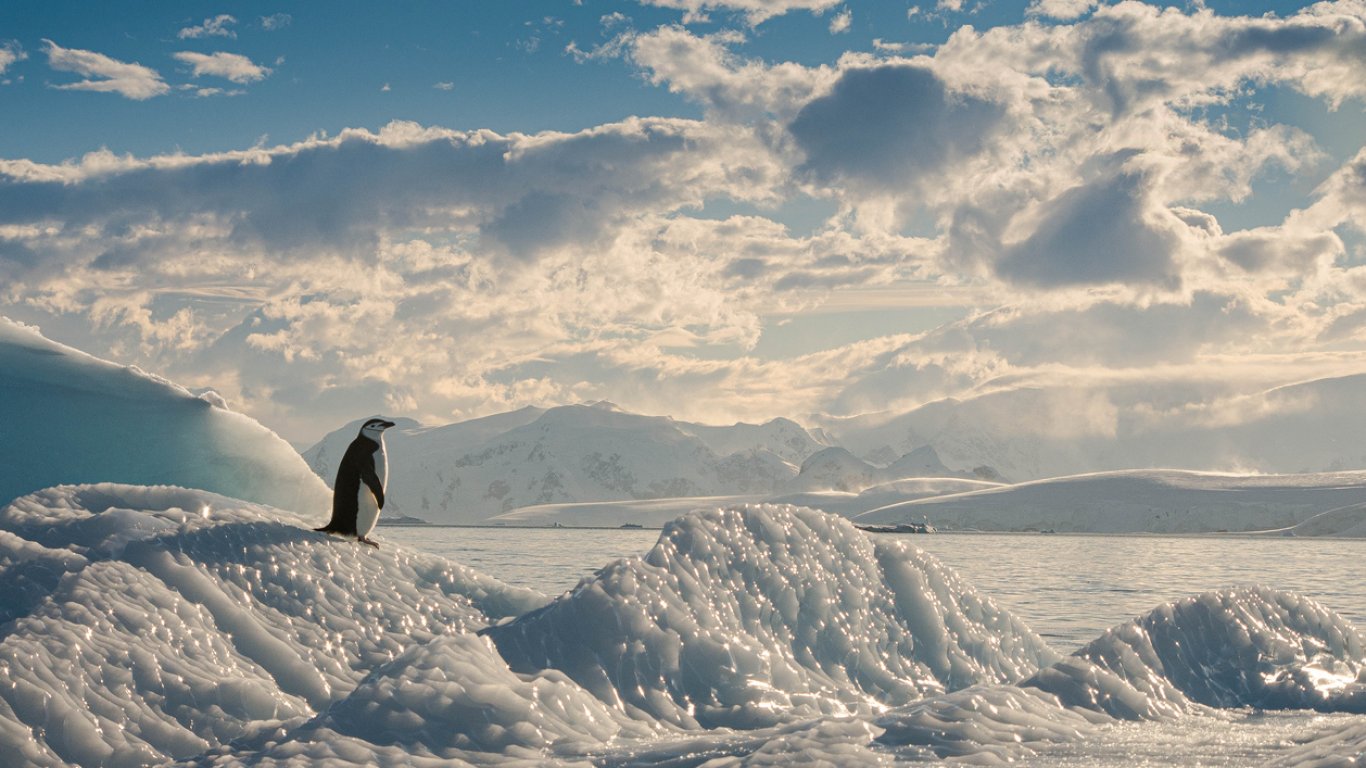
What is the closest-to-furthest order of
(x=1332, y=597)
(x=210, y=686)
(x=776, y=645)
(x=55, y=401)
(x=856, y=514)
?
(x=210, y=686) < (x=776, y=645) < (x=55, y=401) < (x=1332, y=597) < (x=856, y=514)

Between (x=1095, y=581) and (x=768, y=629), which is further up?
(x=768, y=629)

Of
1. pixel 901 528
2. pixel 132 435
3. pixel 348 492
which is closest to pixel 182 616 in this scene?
pixel 348 492

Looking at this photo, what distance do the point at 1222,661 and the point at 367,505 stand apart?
6943 mm

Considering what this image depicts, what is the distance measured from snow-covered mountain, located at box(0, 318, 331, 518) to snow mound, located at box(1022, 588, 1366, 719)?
11051mm

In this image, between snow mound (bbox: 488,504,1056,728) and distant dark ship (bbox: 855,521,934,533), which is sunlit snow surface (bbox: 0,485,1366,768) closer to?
snow mound (bbox: 488,504,1056,728)

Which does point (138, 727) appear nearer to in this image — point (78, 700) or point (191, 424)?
point (78, 700)

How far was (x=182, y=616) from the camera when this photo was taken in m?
7.90

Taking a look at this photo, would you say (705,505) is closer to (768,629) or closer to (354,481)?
(354,481)

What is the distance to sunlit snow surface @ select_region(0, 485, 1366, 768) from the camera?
6086mm

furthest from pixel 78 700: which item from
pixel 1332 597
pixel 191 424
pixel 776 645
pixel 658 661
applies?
pixel 1332 597

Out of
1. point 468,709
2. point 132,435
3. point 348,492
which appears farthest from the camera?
point 132,435

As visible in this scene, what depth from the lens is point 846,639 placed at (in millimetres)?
8594

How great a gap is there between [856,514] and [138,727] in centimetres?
12200

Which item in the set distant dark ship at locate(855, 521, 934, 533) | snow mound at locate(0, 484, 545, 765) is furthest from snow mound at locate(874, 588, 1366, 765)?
distant dark ship at locate(855, 521, 934, 533)
